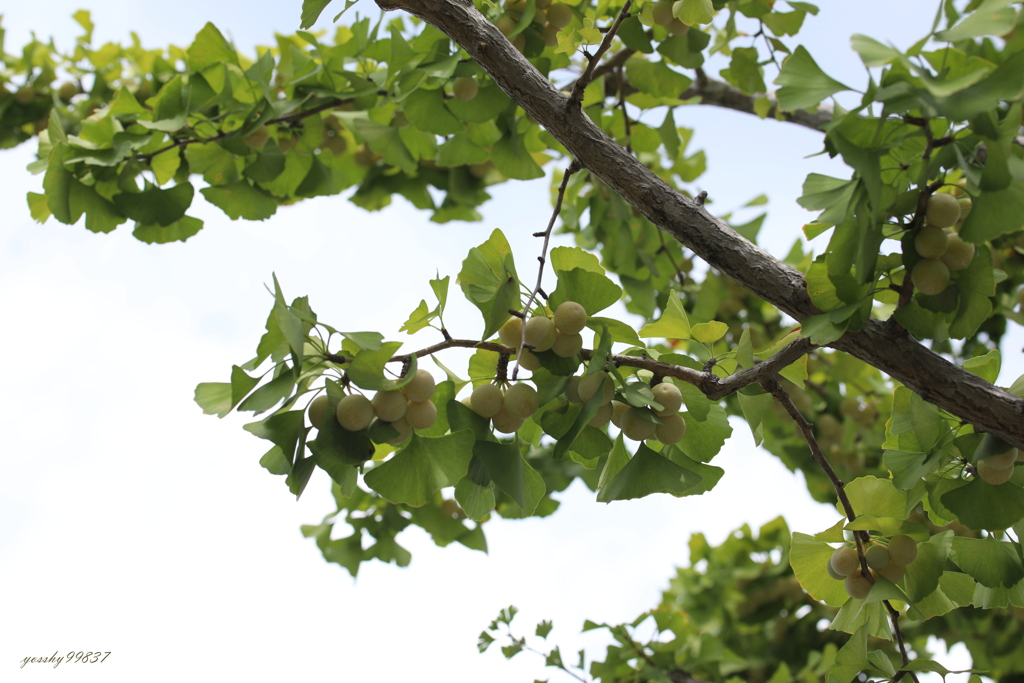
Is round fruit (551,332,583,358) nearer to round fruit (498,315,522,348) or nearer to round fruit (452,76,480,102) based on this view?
round fruit (498,315,522,348)

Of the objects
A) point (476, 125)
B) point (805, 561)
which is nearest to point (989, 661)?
point (805, 561)

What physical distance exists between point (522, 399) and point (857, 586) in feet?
1.82

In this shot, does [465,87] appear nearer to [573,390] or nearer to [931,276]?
[573,390]

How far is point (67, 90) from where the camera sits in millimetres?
2309

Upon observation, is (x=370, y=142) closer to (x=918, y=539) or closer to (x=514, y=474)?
(x=514, y=474)

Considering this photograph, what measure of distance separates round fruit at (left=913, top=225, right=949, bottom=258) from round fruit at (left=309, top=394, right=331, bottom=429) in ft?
2.21

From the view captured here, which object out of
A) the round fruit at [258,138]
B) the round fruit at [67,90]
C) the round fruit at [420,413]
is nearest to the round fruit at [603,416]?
the round fruit at [420,413]

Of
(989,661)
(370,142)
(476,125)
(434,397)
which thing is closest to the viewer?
(434,397)

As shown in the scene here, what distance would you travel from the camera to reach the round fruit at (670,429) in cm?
82

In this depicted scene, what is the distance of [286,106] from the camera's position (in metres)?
1.52

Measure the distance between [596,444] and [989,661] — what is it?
2376 mm

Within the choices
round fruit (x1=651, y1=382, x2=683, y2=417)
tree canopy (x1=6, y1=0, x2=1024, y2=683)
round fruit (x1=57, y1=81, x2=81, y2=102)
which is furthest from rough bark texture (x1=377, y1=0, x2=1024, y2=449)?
round fruit (x1=57, y1=81, x2=81, y2=102)

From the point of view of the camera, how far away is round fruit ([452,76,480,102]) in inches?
50.6

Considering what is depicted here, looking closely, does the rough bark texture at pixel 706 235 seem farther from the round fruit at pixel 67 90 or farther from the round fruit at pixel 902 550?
the round fruit at pixel 67 90
